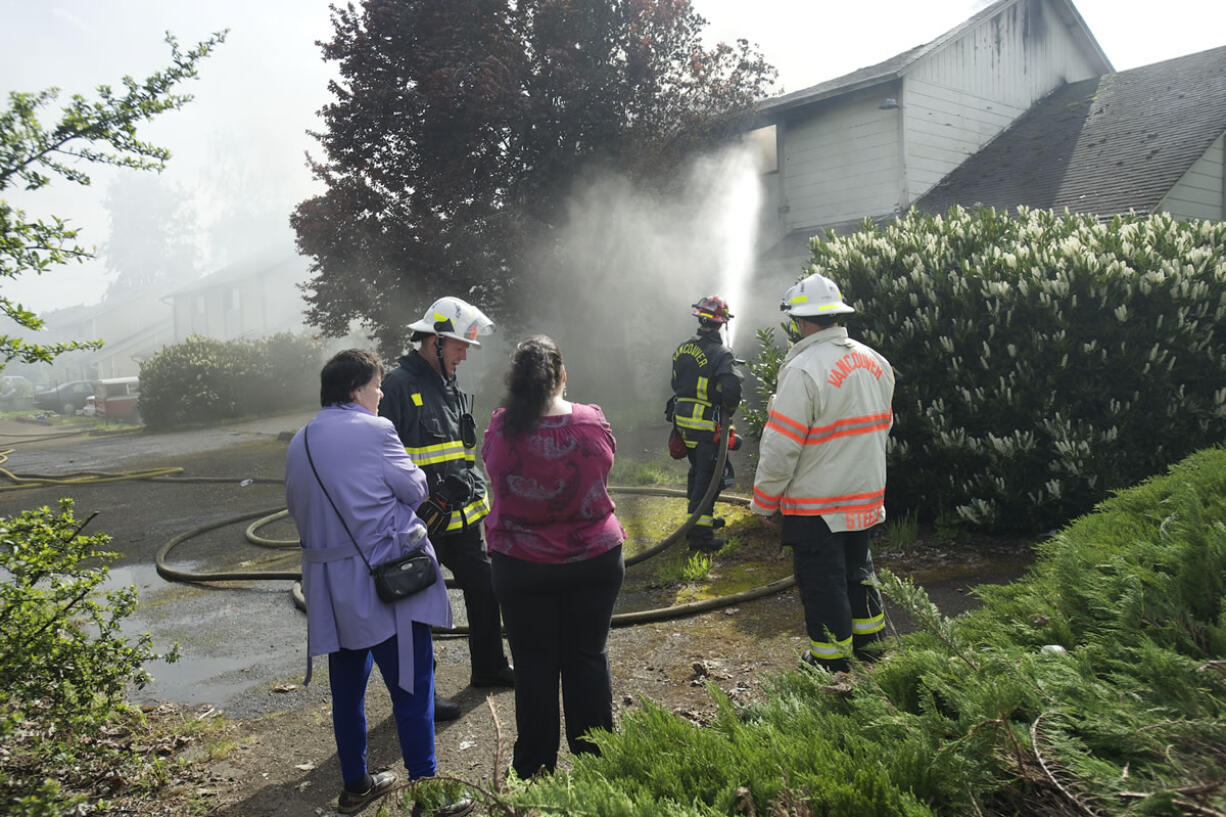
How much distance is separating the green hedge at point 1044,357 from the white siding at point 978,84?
8879mm

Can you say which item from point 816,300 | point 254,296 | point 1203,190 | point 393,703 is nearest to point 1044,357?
point 816,300

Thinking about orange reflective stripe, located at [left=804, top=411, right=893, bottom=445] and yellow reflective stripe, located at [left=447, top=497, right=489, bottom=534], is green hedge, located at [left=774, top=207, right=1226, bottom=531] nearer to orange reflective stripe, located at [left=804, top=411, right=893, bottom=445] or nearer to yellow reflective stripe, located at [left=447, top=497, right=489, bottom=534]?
orange reflective stripe, located at [left=804, top=411, right=893, bottom=445]

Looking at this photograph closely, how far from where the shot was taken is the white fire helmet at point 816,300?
401cm

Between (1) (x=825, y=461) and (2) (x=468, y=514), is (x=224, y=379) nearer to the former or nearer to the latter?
(2) (x=468, y=514)

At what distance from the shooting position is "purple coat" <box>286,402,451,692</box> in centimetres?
331

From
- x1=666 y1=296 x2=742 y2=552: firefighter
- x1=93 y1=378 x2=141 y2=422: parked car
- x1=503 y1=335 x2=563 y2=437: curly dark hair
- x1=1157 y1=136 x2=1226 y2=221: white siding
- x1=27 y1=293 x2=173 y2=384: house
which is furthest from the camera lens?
x1=27 y1=293 x2=173 y2=384: house

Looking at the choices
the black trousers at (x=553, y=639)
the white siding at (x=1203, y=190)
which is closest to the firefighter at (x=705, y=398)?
the black trousers at (x=553, y=639)

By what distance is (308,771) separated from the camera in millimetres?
3949

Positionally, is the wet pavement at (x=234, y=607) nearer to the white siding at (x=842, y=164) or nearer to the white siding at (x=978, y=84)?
the white siding at (x=842, y=164)

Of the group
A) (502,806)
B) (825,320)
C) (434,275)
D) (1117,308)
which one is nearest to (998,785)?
(502,806)

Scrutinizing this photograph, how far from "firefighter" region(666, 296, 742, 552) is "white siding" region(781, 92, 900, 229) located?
31.5ft

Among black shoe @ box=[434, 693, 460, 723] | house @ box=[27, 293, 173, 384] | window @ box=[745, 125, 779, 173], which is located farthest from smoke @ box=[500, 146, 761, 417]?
house @ box=[27, 293, 173, 384]

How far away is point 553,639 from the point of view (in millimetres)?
3318

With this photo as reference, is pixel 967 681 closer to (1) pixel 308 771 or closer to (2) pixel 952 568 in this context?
(1) pixel 308 771
